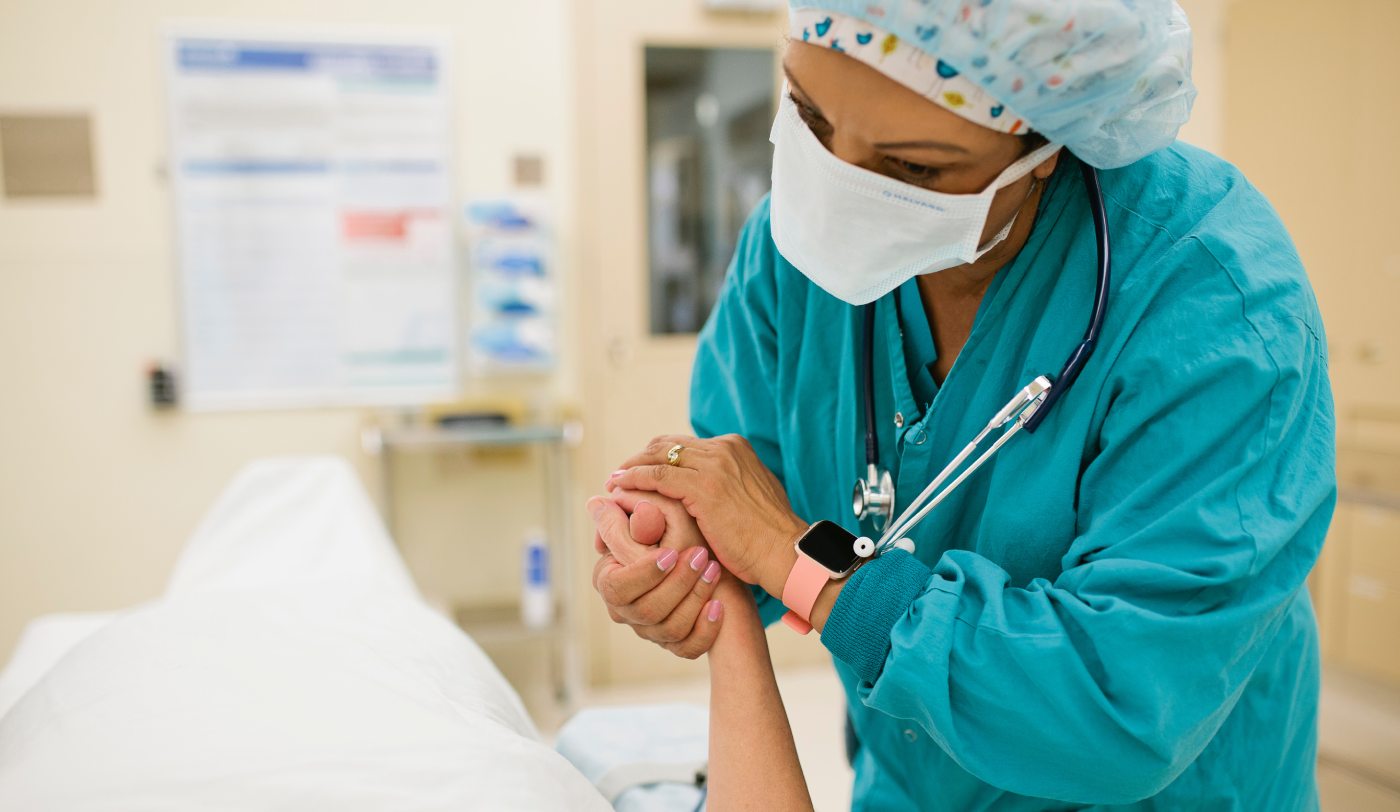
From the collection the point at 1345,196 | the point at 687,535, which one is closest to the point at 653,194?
the point at 1345,196

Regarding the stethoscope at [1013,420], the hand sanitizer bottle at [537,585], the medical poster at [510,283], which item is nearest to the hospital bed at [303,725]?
the stethoscope at [1013,420]

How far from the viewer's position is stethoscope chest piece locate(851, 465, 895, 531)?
0.99 m

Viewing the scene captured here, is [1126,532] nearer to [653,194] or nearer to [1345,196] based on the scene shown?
[653,194]

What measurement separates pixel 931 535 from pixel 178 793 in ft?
2.21

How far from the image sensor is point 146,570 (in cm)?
311

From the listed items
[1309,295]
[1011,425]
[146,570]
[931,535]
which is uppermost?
[1309,295]

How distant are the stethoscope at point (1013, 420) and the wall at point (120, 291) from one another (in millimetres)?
2427

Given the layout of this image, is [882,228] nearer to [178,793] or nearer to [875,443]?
[875,443]

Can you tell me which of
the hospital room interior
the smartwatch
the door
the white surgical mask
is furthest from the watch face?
the door

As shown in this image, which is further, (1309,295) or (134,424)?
(134,424)

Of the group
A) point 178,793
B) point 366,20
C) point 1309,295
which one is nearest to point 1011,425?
point 1309,295

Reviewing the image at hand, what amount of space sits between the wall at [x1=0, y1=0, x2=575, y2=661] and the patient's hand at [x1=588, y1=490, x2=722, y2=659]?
7.77ft

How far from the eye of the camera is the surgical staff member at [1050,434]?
733 millimetres

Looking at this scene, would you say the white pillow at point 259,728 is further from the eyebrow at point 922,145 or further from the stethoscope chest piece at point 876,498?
the eyebrow at point 922,145
